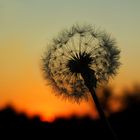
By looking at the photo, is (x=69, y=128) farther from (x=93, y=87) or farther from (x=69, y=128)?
(x=93, y=87)

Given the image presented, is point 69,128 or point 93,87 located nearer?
point 93,87

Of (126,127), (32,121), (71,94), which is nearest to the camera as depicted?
(71,94)

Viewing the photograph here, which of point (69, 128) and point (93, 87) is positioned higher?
point (69, 128)

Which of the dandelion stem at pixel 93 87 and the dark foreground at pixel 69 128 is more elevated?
the dark foreground at pixel 69 128

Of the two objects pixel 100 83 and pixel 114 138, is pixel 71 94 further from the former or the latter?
pixel 114 138

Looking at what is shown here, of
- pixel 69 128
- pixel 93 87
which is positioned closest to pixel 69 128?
pixel 69 128

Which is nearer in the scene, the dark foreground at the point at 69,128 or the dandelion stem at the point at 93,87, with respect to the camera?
the dandelion stem at the point at 93,87

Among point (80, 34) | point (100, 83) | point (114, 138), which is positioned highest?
point (80, 34)

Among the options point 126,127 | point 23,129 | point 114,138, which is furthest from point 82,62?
point 126,127

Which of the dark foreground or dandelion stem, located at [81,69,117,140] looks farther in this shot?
the dark foreground

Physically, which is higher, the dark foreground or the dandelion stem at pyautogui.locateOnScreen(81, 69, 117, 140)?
the dark foreground

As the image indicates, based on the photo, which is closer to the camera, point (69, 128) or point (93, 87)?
point (93, 87)
